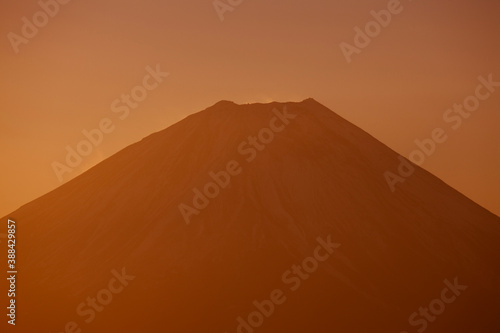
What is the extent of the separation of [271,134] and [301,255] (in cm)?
2170

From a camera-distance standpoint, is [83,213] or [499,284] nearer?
[499,284]

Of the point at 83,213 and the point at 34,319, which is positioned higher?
the point at 83,213

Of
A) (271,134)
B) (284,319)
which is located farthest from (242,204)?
(284,319)

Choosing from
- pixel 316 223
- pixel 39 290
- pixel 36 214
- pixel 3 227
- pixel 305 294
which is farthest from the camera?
pixel 36 214

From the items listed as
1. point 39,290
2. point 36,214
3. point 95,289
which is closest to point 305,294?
point 95,289

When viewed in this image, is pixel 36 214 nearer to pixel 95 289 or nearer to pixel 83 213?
pixel 83 213

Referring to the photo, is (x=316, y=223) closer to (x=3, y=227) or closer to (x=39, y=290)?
(x=39, y=290)

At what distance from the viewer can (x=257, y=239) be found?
71.0 meters

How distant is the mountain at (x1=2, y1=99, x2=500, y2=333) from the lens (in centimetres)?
6209

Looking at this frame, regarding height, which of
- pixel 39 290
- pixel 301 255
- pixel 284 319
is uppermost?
pixel 39 290

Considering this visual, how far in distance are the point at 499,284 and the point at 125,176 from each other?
146 feet

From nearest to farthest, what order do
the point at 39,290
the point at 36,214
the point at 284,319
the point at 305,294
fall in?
the point at 284,319
the point at 305,294
the point at 39,290
the point at 36,214

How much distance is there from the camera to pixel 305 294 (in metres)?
63.8

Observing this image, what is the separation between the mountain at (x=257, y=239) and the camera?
62.1 m
